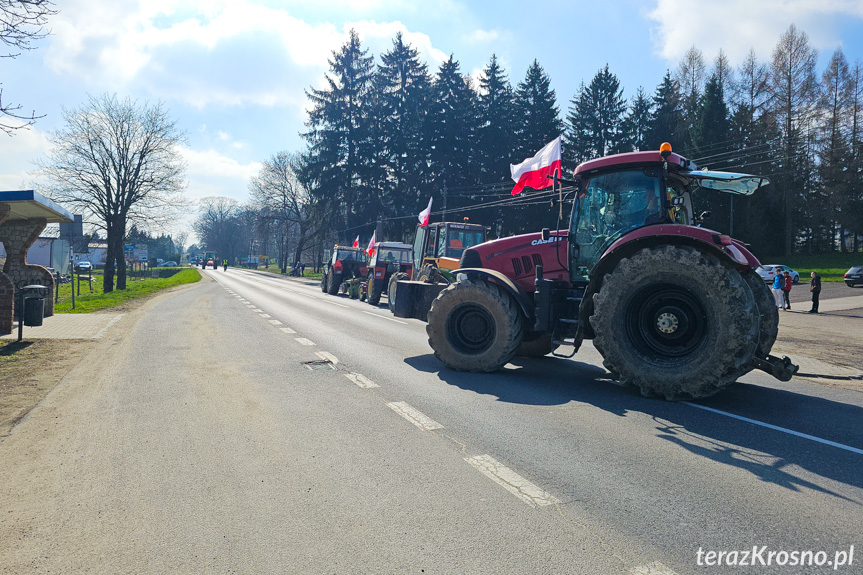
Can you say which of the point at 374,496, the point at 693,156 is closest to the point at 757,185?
the point at 374,496

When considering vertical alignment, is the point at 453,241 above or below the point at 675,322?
above

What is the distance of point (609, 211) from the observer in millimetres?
7125

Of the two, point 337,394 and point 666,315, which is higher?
point 666,315

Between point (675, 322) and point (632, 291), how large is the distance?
0.58m

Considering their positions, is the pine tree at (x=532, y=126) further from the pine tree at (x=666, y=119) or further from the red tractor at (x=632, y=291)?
the red tractor at (x=632, y=291)

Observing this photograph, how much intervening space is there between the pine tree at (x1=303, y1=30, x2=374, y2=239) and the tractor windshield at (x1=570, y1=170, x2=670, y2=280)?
39.7 m

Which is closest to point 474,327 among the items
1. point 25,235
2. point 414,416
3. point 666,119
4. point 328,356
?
point 414,416

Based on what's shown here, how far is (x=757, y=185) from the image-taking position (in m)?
6.91

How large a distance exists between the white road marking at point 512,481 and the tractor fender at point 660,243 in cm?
302

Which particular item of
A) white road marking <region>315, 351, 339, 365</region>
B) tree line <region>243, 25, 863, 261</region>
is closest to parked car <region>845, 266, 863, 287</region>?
tree line <region>243, 25, 863, 261</region>

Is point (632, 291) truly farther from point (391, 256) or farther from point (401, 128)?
point (401, 128)

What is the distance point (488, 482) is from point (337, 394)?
312cm

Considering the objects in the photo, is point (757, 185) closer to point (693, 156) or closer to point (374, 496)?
point (374, 496)

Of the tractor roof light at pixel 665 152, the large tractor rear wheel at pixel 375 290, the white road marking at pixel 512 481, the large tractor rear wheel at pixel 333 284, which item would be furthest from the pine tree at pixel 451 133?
the white road marking at pixel 512 481
